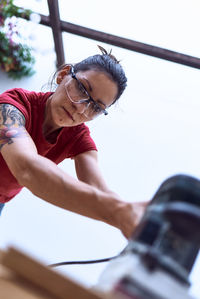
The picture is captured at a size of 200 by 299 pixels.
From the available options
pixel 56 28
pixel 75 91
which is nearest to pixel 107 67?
pixel 75 91

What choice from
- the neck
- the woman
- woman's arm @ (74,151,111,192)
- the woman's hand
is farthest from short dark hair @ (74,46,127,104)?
the woman's hand

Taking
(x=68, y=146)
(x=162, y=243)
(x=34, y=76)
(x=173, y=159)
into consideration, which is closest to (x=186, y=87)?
(x=173, y=159)

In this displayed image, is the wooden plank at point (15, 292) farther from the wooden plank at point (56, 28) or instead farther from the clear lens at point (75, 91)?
the wooden plank at point (56, 28)

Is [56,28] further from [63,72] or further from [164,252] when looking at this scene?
[164,252]

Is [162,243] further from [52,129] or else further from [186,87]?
[186,87]

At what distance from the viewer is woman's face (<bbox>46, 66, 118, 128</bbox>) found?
4.17ft

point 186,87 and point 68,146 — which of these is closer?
point 68,146

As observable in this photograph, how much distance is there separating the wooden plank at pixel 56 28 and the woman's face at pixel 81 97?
165cm

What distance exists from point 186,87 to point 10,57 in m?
1.66

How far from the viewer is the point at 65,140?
1498 mm

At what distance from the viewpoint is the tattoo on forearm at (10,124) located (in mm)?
1005

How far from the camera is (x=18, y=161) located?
0.86m

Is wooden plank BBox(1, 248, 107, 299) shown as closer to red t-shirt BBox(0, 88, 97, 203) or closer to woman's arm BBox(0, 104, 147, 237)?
woman's arm BBox(0, 104, 147, 237)

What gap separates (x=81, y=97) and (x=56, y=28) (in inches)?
74.5
